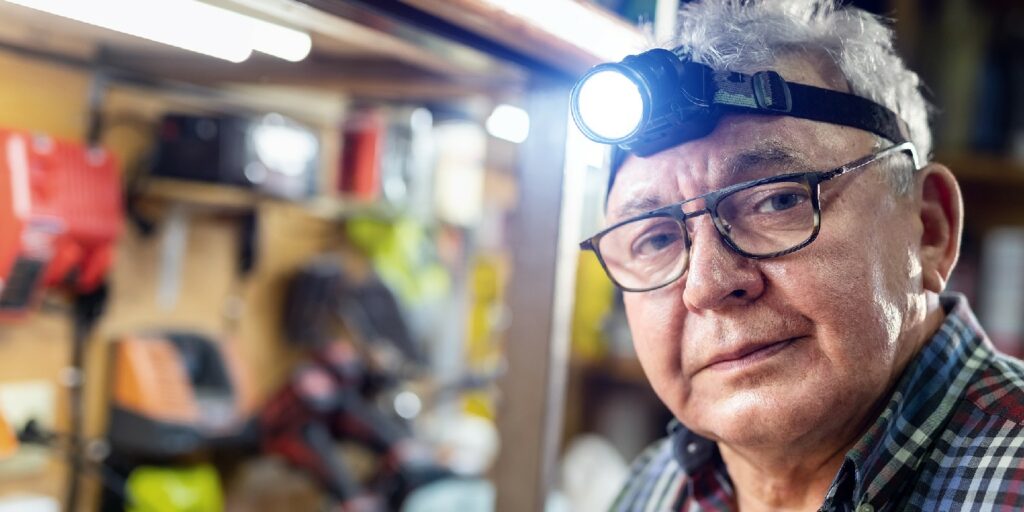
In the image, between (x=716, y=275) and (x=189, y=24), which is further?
(x=189, y=24)

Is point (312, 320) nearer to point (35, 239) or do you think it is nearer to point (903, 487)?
point (35, 239)

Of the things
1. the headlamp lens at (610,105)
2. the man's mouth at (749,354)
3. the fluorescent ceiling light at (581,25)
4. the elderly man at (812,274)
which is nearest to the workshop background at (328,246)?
the fluorescent ceiling light at (581,25)

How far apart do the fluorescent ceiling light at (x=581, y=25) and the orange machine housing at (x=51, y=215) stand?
1147 mm

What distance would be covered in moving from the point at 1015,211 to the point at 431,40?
214 cm

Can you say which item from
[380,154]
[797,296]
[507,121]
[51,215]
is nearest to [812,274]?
[797,296]

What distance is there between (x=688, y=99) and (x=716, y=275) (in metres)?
0.20

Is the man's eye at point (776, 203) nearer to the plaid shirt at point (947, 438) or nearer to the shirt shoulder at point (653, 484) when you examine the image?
the plaid shirt at point (947, 438)

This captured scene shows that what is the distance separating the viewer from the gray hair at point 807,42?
102 cm

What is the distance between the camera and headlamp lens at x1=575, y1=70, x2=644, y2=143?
3.28 ft

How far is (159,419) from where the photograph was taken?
2.14m

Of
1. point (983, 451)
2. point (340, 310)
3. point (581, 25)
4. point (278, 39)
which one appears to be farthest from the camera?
point (340, 310)

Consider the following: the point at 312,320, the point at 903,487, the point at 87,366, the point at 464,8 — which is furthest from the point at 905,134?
the point at 312,320

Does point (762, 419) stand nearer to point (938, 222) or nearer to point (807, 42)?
point (938, 222)

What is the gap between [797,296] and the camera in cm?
95
